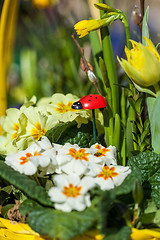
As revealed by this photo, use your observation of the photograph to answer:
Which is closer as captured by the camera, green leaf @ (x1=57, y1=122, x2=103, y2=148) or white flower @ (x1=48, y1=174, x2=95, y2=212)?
white flower @ (x1=48, y1=174, x2=95, y2=212)

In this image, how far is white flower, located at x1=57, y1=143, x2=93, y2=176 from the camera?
52 centimetres

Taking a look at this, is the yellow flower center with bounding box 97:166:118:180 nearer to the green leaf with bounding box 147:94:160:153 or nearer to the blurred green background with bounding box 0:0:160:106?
the green leaf with bounding box 147:94:160:153

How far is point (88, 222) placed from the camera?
428 millimetres

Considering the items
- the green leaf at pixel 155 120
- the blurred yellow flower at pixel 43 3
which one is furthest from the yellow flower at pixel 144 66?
the blurred yellow flower at pixel 43 3

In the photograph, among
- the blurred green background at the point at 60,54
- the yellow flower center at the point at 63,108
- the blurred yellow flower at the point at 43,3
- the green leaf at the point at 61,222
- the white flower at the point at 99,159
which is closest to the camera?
the green leaf at the point at 61,222

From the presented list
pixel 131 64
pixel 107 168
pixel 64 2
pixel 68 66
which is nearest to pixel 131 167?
pixel 107 168

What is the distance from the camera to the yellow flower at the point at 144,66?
558 millimetres

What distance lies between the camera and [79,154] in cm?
57

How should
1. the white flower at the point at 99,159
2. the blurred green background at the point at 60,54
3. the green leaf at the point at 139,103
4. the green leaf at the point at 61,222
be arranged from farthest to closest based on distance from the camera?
the blurred green background at the point at 60,54
the green leaf at the point at 139,103
the white flower at the point at 99,159
the green leaf at the point at 61,222

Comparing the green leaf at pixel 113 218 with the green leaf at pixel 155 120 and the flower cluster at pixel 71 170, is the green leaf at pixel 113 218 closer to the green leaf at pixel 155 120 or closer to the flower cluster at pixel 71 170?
the flower cluster at pixel 71 170

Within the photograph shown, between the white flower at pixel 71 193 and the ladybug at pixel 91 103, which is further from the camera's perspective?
the ladybug at pixel 91 103

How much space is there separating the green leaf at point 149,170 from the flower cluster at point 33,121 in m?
0.16

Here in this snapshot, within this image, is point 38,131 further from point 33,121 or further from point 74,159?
point 74,159

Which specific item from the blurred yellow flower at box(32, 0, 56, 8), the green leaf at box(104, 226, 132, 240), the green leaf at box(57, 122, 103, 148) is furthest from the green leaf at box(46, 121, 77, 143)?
the blurred yellow flower at box(32, 0, 56, 8)
